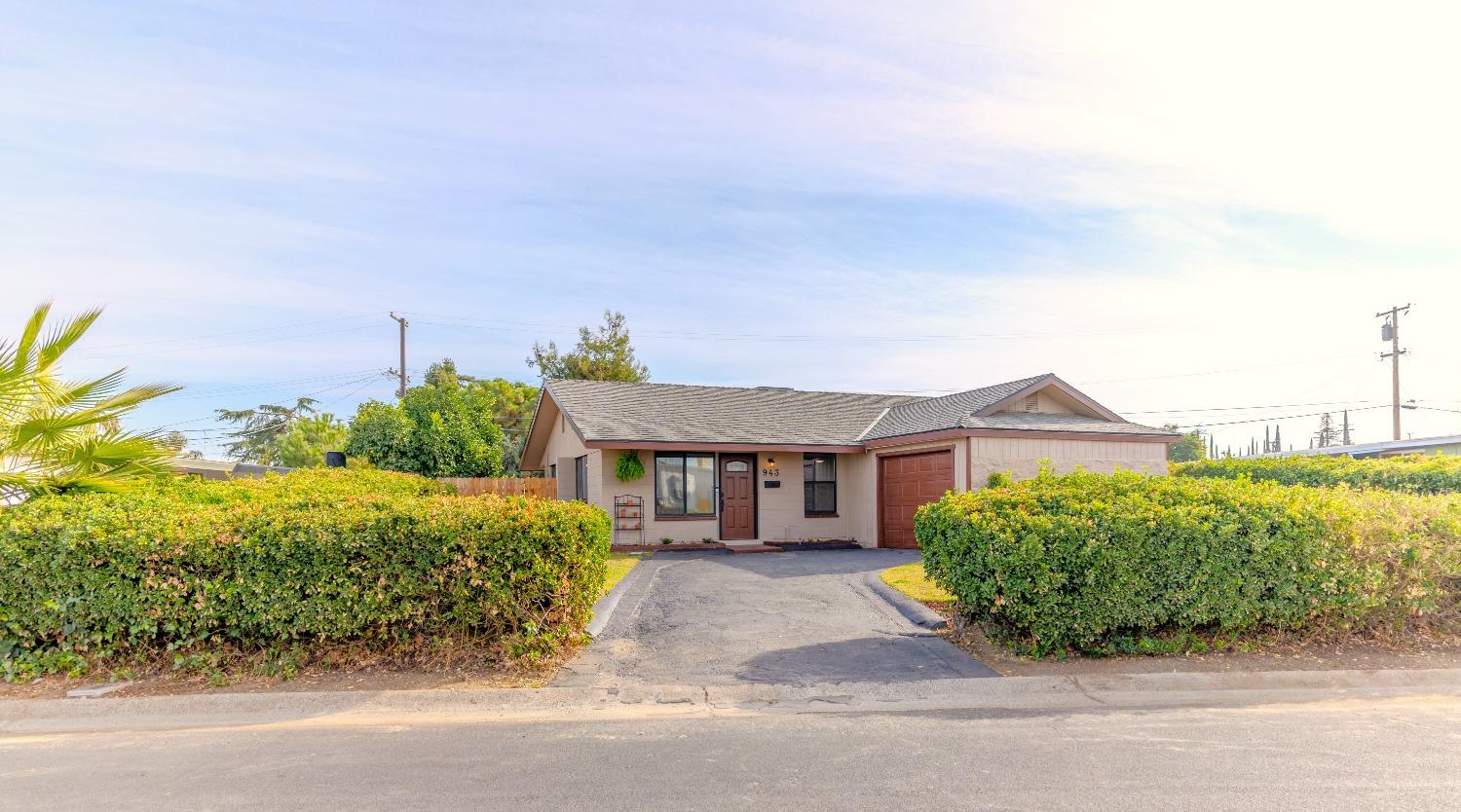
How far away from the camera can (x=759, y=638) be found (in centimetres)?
840

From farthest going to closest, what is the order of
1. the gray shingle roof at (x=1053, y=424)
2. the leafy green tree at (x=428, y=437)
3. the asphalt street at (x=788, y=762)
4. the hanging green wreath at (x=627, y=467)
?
the leafy green tree at (x=428, y=437) → the hanging green wreath at (x=627, y=467) → the gray shingle roof at (x=1053, y=424) → the asphalt street at (x=788, y=762)

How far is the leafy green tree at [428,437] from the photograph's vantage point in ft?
73.2

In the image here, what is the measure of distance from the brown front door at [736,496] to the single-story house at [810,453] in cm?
2

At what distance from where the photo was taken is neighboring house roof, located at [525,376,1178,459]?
1745 centimetres

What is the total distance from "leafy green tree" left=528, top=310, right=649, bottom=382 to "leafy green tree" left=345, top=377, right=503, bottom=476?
15.0 metres

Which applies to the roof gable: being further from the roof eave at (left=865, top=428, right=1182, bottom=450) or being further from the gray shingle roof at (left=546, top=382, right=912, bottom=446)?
the gray shingle roof at (left=546, top=382, right=912, bottom=446)

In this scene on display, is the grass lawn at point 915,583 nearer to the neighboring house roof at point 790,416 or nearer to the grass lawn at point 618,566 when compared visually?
the neighboring house roof at point 790,416

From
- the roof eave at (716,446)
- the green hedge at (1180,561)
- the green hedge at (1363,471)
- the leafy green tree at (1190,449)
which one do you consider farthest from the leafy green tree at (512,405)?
the leafy green tree at (1190,449)

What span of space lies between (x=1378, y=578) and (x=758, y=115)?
387 inches

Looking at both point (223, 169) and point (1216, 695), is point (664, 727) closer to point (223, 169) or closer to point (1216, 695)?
point (1216, 695)

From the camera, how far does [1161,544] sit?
7043mm

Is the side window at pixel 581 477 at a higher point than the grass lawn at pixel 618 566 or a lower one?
higher

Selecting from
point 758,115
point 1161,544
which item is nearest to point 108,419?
point 758,115

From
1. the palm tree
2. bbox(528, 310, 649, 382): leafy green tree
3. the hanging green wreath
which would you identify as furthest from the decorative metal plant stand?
bbox(528, 310, 649, 382): leafy green tree
